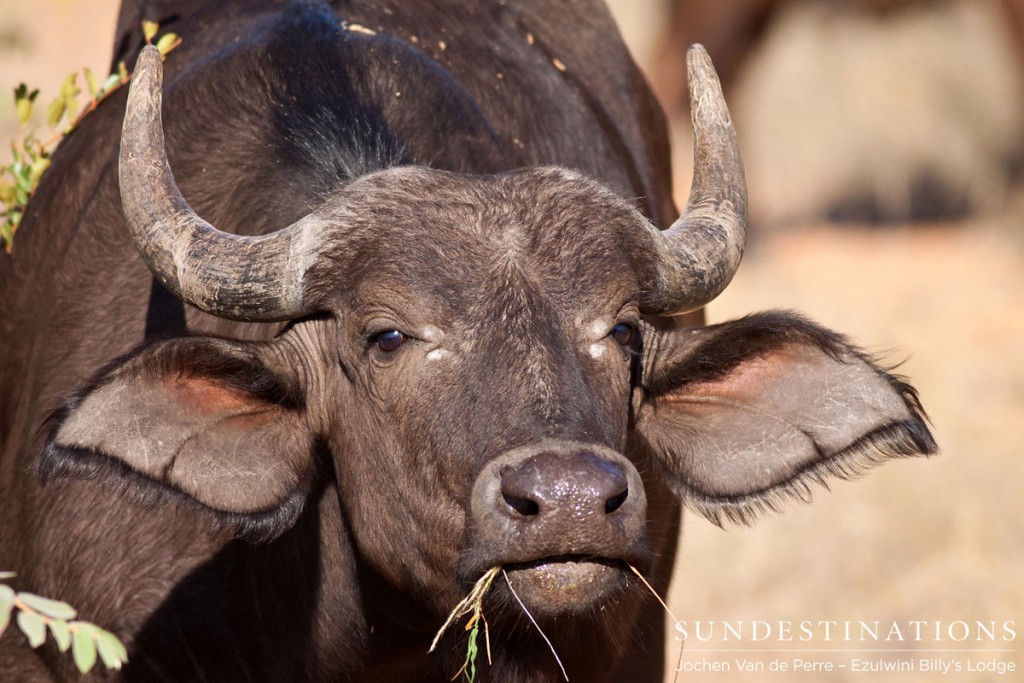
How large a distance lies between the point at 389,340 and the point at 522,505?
74 cm

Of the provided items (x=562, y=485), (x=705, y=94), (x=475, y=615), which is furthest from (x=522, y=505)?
(x=705, y=94)

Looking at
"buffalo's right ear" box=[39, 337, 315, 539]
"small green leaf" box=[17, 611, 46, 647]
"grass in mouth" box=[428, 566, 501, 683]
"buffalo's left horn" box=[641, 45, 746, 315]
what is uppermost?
"buffalo's left horn" box=[641, 45, 746, 315]

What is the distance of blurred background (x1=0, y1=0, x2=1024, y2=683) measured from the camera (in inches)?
340

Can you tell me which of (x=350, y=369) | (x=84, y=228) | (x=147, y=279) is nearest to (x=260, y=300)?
(x=350, y=369)

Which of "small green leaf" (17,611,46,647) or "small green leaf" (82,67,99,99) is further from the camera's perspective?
"small green leaf" (82,67,99,99)

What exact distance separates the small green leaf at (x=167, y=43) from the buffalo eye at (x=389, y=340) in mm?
2139

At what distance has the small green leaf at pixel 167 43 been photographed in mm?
5870

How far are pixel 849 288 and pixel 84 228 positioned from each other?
9.70 m

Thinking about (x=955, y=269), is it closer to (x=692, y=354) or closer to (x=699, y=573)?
(x=699, y=573)

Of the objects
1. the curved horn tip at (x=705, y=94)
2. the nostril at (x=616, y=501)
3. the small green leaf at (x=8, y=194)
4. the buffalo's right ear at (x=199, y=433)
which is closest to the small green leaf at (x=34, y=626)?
the buffalo's right ear at (x=199, y=433)

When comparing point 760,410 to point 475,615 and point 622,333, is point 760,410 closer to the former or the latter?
point 622,333

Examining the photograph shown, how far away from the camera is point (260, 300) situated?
4199 mm

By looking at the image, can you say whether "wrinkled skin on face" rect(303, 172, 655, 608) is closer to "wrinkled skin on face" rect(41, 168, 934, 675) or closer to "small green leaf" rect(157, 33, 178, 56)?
"wrinkled skin on face" rect(41, 168, 934, 675)

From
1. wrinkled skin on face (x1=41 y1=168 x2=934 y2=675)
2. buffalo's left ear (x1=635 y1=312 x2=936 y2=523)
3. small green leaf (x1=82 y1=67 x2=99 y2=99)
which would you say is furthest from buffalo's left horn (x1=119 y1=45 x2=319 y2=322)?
small green leaf (x1=82 y1=67 x2=99 y2=99)
